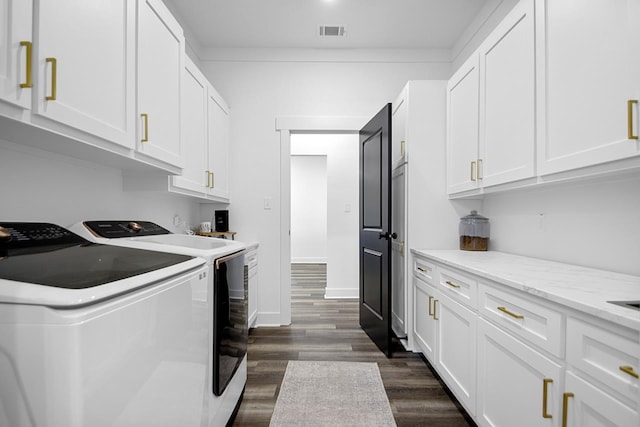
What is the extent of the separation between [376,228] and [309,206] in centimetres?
500

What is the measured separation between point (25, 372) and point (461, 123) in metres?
2.52

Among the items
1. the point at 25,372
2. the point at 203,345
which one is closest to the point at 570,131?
the point at 203,345

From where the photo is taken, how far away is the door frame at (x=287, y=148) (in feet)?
10.6

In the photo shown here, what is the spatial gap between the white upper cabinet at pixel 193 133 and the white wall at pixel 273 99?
74 centimetres

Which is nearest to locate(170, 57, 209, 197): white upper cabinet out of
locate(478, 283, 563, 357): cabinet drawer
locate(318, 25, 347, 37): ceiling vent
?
locate(318, 25, 347, 37): ceiling vent

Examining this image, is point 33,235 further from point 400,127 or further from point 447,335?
point 400,127

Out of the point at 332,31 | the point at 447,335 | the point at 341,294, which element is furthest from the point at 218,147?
the point at 341,294

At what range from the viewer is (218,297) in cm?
146

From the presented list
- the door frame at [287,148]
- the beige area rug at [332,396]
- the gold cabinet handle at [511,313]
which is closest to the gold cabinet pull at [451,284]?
the gold cabinet handle at [511,313]

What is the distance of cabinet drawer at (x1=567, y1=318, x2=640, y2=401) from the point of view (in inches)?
31.6

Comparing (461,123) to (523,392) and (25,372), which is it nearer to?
(523,392)

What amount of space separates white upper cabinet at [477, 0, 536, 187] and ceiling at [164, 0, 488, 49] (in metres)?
1.03

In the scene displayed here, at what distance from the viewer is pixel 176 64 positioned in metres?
1.88

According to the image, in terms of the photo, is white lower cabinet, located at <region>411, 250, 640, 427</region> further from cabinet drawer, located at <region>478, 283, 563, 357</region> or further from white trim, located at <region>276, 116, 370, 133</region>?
white trim, located at <region>276, 116, 370, 133</region>
